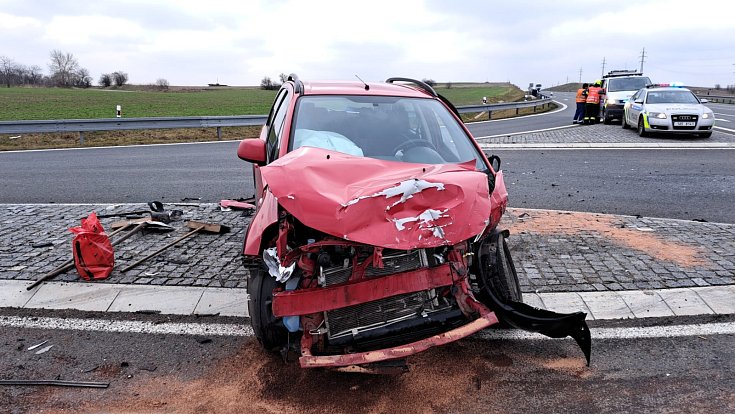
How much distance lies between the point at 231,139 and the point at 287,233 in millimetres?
15771

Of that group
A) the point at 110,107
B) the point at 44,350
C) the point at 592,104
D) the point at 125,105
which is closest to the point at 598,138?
the point at 592,104

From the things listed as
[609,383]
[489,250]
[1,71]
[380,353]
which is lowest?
[609,383]

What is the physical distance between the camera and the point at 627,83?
2109cm

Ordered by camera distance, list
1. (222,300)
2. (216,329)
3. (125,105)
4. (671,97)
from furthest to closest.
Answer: (125,105) → (671,97) → (222,300) → (216,329)

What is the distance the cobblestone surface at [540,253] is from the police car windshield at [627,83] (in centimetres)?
1615

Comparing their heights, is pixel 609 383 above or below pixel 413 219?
below

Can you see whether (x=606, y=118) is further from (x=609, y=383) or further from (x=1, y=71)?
(x=1, y=71)

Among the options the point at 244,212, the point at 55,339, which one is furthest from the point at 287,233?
the point at 244,212

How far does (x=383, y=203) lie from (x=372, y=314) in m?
0.69

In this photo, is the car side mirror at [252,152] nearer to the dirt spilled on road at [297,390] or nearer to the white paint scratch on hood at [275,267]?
the white paint scratch on hood at [275,267]

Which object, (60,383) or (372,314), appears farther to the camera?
(60,383)

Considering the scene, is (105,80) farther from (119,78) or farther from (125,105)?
(125,105)

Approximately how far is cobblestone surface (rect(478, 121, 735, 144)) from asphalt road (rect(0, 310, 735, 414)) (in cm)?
1234

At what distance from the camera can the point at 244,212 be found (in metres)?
7.18
